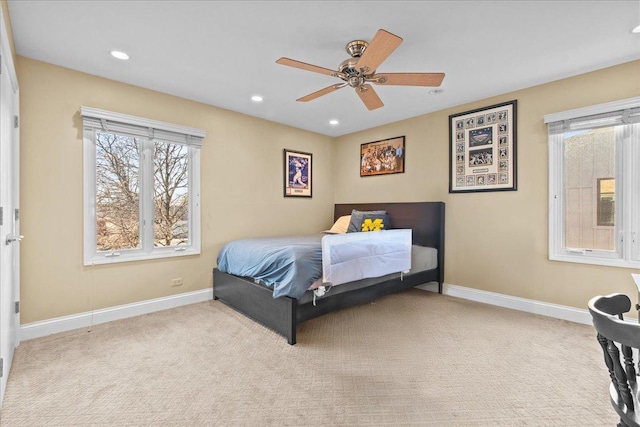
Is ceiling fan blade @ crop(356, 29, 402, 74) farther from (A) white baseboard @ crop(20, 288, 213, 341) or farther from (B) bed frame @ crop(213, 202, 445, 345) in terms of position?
(A) white baseboard @ crop(20, 288, 213, 341)

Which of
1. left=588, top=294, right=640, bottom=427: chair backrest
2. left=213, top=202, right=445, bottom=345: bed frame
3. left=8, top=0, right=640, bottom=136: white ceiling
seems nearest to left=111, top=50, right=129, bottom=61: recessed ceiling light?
left=8, top=0, right=640, bottom=136: white ceiling

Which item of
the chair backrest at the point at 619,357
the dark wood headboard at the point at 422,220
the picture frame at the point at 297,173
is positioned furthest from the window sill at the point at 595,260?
the picture frame at the point at 297,173

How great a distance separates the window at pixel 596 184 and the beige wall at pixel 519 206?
99mm

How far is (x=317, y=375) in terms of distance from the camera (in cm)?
209

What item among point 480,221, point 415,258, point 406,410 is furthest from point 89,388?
point 480,221

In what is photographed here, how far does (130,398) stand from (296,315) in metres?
1.23

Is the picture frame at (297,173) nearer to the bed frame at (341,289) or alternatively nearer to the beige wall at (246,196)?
the beige wall at (246,196)

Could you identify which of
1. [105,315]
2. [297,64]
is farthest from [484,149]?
[105,315]

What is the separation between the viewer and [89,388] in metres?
1.95

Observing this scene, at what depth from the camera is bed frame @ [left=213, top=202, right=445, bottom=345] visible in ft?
8.67

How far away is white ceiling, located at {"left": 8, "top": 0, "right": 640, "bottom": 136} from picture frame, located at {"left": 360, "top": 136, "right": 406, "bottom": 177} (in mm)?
1257

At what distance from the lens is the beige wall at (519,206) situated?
2982 mm

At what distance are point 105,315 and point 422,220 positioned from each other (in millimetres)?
3893

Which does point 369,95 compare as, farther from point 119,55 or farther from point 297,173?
point 297,173
